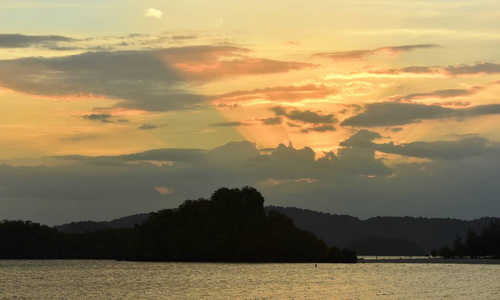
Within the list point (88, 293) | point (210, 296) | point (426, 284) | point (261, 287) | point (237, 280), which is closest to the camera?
point (210, 296)

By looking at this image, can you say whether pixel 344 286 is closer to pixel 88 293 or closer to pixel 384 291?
pixel 384 291

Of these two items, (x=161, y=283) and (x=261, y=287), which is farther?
(x=161, y=283)

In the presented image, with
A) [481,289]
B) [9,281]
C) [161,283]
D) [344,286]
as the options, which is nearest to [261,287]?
[344,286]

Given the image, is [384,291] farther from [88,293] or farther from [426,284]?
[88,293]

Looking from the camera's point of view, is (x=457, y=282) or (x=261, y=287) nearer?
(x=261, y=287)

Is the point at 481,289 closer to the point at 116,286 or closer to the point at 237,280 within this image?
the point at 237,280

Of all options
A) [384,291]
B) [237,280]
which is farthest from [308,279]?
[384,291]

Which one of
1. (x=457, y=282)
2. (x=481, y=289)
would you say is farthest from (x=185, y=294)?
(x=457, y=282)

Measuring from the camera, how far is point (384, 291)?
478 ft

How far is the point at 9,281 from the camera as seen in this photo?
626 ft

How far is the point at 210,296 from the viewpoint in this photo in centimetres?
13312

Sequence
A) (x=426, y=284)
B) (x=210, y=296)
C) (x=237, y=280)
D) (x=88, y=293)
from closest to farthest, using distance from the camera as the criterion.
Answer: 1. (x=210, y=296)
2. (x=88, y=293)
3. (x=426, y=284)
4. (x=237, y=280)

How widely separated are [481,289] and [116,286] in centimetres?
7121

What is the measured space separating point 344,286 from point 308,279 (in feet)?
85.1
